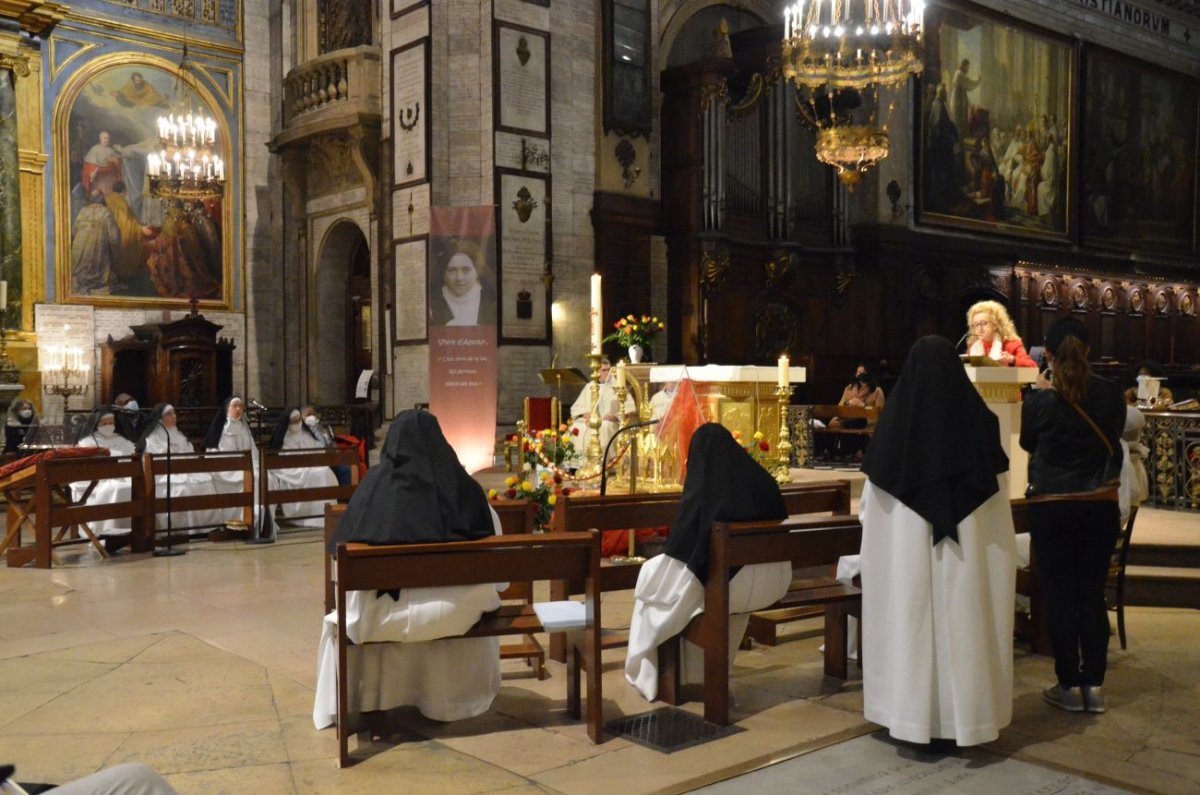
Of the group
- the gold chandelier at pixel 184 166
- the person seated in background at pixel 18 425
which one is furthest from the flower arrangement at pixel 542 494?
the gold chandelier at pixel 184 166

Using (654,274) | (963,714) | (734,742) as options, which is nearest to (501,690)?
(734,742)

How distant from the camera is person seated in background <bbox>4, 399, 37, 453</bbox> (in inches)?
512

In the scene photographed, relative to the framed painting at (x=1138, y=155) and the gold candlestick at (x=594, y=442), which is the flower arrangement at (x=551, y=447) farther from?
the framed painting at (x=1138, y=155)

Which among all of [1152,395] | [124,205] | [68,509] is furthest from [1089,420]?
[124,205]

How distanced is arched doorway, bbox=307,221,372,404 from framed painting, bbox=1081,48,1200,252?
16193 mm

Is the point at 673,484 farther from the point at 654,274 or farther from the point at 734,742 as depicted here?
the point at 654,274

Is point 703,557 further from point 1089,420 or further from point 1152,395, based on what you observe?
point 1152,395

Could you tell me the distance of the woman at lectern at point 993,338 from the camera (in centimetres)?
902

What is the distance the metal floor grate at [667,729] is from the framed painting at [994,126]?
17150 mm

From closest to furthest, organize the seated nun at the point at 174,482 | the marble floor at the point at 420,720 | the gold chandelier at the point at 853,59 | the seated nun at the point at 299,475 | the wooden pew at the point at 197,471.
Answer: the marble floor at the point at 420,720 < the wooden pew at the point at 197,471 < the seated nun at the point at 174,482 < the seated nun at the point at 299,475 < the gold chandelier at the point at 853,59

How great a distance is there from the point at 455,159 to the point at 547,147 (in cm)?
140

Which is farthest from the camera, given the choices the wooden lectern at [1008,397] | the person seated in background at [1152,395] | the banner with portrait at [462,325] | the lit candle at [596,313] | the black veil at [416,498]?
the banner with portrait at [462,325]

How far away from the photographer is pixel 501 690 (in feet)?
17.9

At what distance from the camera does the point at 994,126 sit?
21.8m
